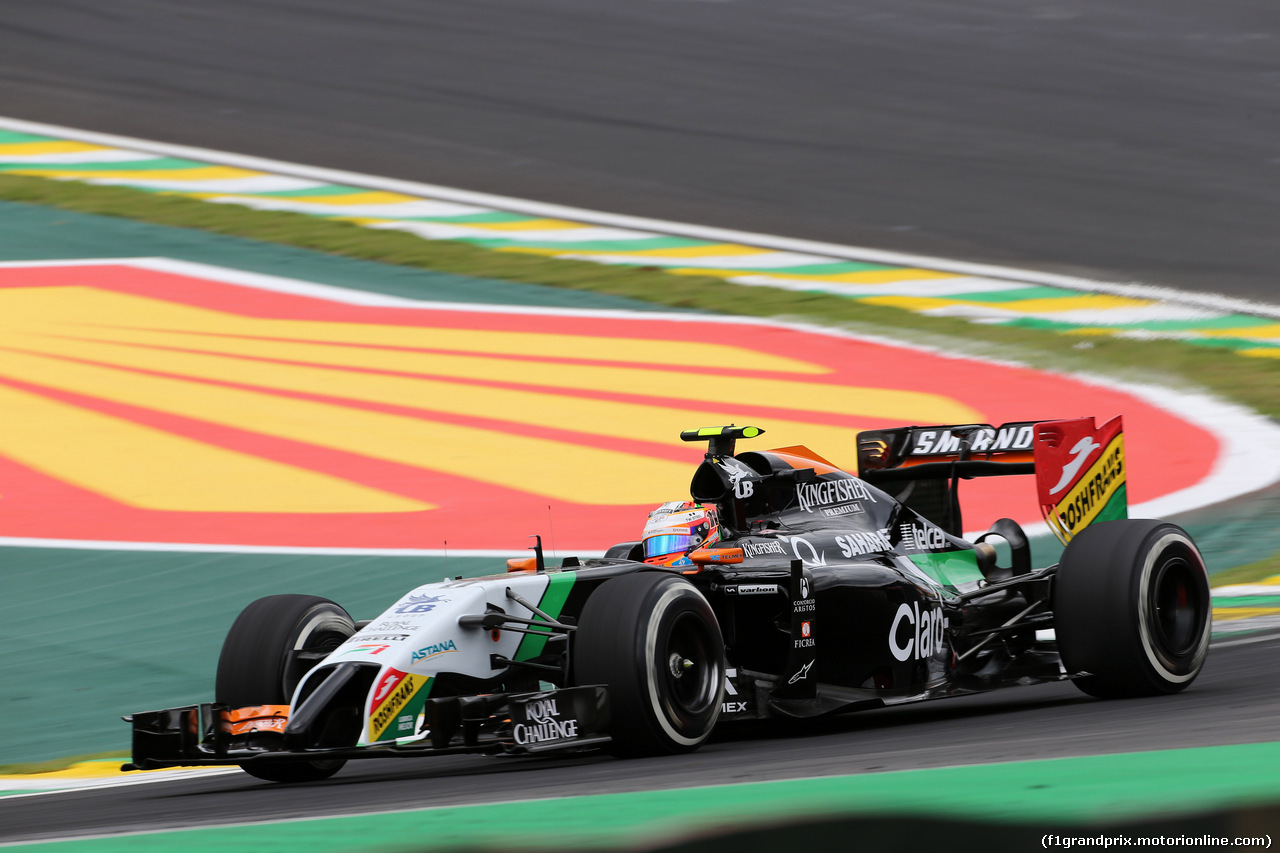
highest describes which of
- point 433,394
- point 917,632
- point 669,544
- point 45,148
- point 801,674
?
point 45,148

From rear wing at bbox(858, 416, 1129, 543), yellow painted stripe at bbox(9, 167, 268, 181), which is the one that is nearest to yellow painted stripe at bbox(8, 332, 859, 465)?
rear wing at bbox(858, 416, 1129, 543)

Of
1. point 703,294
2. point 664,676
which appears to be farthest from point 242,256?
point 664,676

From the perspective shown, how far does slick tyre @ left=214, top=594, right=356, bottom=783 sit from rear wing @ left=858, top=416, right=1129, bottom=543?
3615 millimetres

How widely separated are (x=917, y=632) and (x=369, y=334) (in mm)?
9793

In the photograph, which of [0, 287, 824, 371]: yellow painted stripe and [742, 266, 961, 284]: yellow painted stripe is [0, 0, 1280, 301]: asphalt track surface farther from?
[0, 287, 824, 371]: yellow painted stripe

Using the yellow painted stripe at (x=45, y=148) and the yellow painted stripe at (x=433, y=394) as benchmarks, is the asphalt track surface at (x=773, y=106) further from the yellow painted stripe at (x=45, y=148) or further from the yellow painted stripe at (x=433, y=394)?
the yellow painted stripe at (x=433, y=394)

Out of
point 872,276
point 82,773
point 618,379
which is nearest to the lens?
point 82,773

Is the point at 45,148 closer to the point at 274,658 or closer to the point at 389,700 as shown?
the point at 274,658

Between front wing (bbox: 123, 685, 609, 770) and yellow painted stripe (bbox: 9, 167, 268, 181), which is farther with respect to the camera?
yellow painted stripe (bbox: 9, 167, 268, 181)

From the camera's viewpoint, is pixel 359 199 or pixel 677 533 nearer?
pixel 677 533

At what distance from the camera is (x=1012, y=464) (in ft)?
31.2

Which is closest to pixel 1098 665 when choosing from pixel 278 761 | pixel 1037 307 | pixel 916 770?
pixel 916 770

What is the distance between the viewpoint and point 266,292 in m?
18.2

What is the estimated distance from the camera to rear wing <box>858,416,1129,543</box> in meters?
9.12
